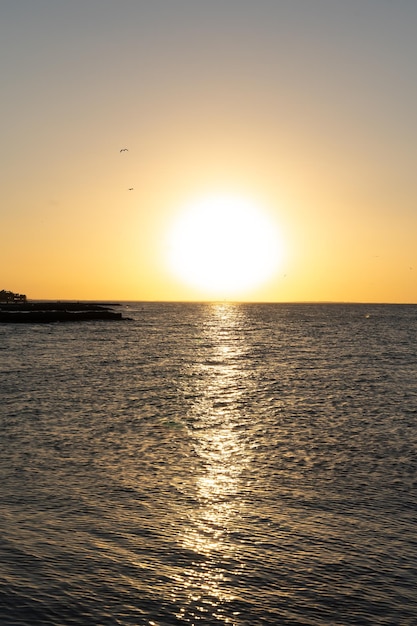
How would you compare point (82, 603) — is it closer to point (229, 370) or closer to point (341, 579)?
point (341, 579)

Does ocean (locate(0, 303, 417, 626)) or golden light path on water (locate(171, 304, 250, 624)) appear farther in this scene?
golden light path on water (locate(171, 304, 250, 624))

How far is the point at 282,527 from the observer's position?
17688mm

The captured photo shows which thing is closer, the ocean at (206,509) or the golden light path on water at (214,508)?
the ocean at (206,509)

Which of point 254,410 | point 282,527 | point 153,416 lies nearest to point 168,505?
point 282,527

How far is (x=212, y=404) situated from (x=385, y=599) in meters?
30.6

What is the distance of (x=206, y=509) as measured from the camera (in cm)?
1927

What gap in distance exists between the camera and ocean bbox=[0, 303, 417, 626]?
1313 cm

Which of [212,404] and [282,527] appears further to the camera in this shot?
[212,404]

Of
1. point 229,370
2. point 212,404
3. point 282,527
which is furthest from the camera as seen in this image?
point 229,370

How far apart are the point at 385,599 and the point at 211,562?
4009mm

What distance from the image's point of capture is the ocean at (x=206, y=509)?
43.1 ft

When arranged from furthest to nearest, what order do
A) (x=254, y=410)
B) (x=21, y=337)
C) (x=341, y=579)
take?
1. (x=21, y=337)
2. (x=254, y=410)
3. (x=341, y=579)

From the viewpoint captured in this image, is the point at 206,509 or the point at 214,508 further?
the point at 214,508

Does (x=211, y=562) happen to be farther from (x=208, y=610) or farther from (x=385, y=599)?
(x=385, y=599)
